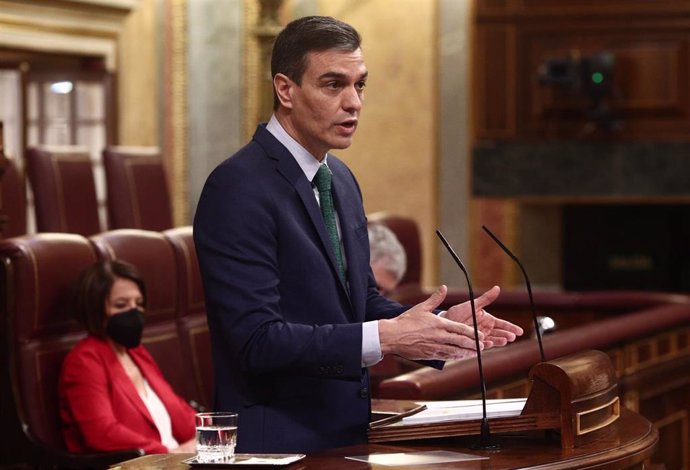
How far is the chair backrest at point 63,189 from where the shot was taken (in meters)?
5.80

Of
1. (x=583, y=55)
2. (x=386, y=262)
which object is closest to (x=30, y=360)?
(x=386, y=262)

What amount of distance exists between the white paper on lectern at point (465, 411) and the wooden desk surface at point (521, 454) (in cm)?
4

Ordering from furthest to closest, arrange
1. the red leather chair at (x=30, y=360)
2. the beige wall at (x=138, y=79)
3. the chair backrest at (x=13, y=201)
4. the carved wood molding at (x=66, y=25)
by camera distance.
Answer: the beige wall at (x=138, y=79)
the carved wood molding at (x=66, y=25)
the chair backrest at (x=13, y=201)
the red leather chair at (x=30, y=360)

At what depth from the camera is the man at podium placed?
6.36 feet

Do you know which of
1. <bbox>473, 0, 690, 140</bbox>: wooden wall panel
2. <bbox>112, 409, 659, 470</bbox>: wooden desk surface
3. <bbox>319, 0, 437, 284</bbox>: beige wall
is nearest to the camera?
<bbox>112, 409, 659, 470</bbox>: wooden desk surface

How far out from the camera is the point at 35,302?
3.35 metres

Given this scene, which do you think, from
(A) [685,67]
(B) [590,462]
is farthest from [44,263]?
(A) [685,67]

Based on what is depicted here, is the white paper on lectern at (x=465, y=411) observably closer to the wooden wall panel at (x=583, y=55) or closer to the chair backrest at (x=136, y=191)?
the chair backrest at (x=136, y=191)

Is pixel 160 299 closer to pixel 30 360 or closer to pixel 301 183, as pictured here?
pixel 30 360

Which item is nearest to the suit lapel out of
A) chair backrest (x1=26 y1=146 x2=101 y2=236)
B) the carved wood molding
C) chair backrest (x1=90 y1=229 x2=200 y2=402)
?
chair backrest (x1=90 y1=229 x2=200 y2=402)

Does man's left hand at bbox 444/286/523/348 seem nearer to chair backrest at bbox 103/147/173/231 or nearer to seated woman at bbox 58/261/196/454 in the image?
seated woman at bbox 58/261/196/454

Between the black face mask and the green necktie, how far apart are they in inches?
56.4

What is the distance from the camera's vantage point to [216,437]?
1.90 m

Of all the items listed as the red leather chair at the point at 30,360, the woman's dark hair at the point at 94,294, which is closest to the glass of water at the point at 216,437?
the red leather chair at the point at 30,360
